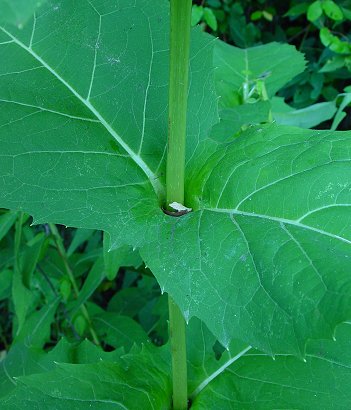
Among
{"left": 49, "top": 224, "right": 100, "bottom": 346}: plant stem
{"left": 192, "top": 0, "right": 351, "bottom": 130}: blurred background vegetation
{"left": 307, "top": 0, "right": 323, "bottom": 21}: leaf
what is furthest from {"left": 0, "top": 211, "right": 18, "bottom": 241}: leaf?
{"left": 307, "top": 0, "right": 323, "bottom": 21}: leaf

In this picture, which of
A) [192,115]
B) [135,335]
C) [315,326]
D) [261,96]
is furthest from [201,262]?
[135,335]

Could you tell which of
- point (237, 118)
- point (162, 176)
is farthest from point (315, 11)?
point (162, 176)

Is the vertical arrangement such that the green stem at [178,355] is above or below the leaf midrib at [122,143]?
below

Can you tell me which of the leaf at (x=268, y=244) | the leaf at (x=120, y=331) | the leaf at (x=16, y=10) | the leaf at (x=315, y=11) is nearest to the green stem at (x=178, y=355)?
the leaf at (x=268, y=244)

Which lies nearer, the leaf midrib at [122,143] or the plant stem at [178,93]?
the plant stem at [178,93]

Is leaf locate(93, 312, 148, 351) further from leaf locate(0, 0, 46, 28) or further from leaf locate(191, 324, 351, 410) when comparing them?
leaf locate(0, 0, 46, 28)

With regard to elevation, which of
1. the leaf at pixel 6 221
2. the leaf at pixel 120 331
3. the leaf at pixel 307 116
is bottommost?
the leaf at pixel 120 331

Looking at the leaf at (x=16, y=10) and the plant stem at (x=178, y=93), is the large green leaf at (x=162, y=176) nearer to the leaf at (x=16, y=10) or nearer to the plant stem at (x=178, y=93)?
the plant stem at (x=178, y=93)
